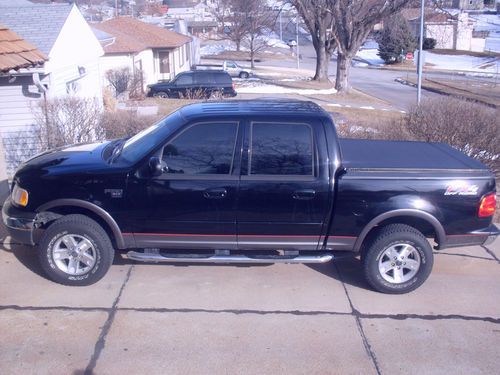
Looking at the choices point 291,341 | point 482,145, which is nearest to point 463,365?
point 291,341

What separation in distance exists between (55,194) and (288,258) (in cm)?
230

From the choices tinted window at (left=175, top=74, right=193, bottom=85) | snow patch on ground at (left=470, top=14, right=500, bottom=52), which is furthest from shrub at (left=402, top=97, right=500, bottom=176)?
snow patch on ground at (left=470, top=14, right=500, bottom=52)

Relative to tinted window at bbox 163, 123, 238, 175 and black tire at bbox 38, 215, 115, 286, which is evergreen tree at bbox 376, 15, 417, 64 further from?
black tire at bbox 38, 215, 115, 286

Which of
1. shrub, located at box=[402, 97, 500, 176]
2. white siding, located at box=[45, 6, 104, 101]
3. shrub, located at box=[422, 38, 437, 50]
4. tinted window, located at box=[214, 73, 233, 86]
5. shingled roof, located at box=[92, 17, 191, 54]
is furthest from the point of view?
shrub, located at box=[422, 38, 437, 50]

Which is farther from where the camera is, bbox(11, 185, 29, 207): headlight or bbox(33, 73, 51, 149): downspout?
bbox(33, 73, 51, 149): downspout

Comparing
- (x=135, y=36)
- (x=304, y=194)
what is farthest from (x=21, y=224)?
(x=135, y=36)

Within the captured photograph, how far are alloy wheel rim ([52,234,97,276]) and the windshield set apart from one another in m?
0.90

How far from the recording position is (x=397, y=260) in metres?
5.78

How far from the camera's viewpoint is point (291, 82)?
139ft

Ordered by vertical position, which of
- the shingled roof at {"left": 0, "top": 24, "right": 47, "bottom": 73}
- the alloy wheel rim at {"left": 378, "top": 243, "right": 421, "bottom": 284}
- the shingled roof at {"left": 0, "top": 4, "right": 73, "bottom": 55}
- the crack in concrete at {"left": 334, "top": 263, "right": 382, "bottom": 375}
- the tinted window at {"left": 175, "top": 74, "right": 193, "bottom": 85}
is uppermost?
the shingled roof at {"left": 0, "top": 4, "right": 73, "bottom": 55}

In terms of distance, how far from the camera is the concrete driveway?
4.53 meters

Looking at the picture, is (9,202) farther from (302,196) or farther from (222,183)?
(302,196)

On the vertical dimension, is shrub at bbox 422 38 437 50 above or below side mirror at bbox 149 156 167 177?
above

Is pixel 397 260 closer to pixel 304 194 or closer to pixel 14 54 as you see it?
pixel 304 194
